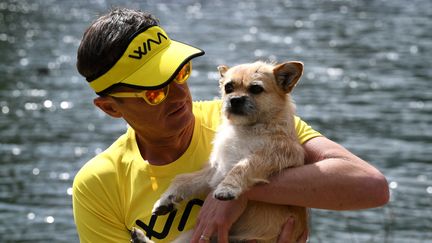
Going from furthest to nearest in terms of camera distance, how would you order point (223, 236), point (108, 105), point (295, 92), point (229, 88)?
1. point (295, 92)
2. point (229, 88)
3. point (108, 105)
4. point (223, 236)

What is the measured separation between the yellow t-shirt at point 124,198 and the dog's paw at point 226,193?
0.29 m

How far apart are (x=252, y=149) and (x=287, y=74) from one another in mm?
475

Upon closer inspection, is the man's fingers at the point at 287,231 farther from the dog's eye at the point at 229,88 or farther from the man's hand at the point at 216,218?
the dog's eye at the point at 229,88

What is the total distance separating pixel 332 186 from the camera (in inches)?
179

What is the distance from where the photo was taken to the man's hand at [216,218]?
4.58 metres

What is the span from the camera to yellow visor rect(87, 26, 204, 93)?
184 inches

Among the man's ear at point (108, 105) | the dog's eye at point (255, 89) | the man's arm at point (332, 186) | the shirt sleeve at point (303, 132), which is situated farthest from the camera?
the dog's eye at point (255, 89)

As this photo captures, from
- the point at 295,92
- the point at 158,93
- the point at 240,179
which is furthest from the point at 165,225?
the point at 295,92

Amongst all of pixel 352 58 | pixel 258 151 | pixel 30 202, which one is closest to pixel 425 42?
pixel 352 58

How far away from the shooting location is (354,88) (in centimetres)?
2484

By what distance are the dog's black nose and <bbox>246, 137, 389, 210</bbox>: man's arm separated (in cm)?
63

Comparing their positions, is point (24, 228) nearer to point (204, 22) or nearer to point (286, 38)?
point (286, 38)

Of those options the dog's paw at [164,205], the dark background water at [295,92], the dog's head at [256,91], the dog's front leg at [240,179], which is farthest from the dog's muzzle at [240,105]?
the dark background water at [295,92]

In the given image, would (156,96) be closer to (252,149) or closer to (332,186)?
(252,149)
